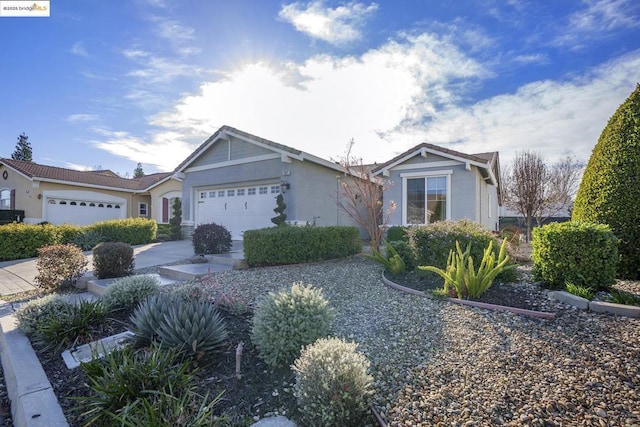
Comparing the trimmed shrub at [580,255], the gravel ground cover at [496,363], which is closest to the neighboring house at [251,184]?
the gravel ground cover at [496,363]

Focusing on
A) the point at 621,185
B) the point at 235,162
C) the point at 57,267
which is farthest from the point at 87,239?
the point at 621,185

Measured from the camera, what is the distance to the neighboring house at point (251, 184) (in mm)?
12156

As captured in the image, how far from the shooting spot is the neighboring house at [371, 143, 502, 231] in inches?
465

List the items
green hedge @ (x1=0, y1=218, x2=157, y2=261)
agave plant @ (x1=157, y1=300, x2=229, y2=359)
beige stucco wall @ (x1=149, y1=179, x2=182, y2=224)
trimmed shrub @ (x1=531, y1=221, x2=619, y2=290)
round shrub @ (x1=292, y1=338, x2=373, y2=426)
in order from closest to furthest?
1. round shrub @ (x1=292, y1=338, x2=373, y2=426)
2. agave plant @ (x1=157, y1=300, x2=229, y2=359)
3. trimmed shrub @ (x1=531, y1=221, x2=619, y2=290)
4. green hedge @ (x1=0, y1=218, x2=157, y2=261)
5. beige stucco wall @ (x1=149, y1=179, x2=182, y2=224)

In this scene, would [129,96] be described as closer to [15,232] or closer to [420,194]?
[15,232]

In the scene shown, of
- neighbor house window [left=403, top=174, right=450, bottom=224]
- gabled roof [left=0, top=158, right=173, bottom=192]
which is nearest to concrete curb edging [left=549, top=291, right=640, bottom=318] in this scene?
neighbor house window [left=403, top=174, right=450, bottom=224]

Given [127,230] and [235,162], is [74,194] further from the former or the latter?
[235,162]

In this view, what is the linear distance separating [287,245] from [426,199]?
23.0ft

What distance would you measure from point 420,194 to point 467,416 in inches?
440

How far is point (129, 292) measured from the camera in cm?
489

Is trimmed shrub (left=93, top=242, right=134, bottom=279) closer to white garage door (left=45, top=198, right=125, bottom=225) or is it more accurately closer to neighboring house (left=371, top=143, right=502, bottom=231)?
neighboring house (left=371, top=143, right=502, bottom=231)

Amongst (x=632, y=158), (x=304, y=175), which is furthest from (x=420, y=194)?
(x=632, y=158)

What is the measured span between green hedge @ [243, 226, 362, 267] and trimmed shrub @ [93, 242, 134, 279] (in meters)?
2.79

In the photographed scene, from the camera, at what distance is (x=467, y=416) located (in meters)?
2.24
